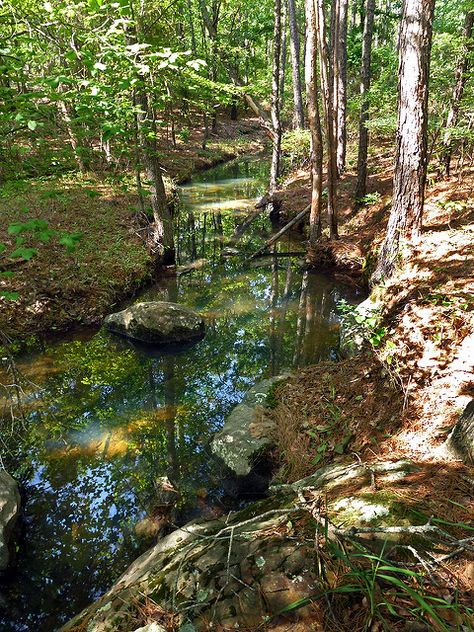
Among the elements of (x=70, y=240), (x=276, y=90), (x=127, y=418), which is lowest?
(x=127, y=418)

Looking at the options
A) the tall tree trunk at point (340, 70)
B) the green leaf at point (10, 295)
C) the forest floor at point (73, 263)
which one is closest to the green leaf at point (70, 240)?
the green leaf at point (10, 295)

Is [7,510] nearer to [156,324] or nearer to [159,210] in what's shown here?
[156,324]

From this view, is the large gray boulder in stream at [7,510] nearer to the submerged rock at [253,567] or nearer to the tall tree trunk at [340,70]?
the submerged rock at [253,567]

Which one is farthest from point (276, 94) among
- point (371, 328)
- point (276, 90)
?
point (371, 328)

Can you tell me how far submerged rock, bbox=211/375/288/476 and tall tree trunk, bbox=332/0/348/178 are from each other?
367 inches

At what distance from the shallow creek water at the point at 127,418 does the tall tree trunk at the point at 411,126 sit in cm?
247

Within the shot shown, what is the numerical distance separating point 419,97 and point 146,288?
23.5 ft

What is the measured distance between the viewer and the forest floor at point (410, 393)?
2.50m

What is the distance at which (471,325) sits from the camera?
3.96 meters

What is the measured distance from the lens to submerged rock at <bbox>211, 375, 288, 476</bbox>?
14.9 ft

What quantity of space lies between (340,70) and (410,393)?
13978 mm

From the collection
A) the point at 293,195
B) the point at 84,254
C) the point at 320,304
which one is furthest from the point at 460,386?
the point at 293,195

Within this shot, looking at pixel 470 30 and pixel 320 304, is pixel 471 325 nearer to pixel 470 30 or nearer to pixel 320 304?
pixel 320 304

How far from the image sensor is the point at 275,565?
210 cm
